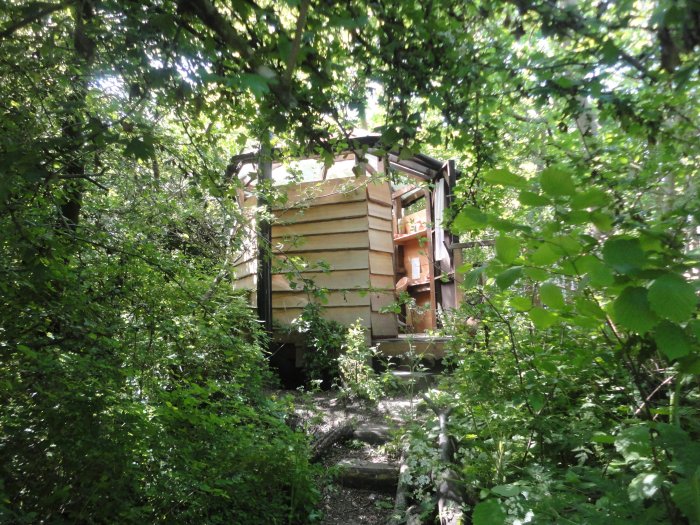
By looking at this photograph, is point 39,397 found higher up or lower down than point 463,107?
lower down

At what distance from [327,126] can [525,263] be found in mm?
1367

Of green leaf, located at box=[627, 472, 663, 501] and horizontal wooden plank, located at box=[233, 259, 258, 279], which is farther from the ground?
horizontal wooden plank, located at box=[233, 259, 258, 279]

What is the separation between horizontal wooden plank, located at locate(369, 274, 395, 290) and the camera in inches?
264

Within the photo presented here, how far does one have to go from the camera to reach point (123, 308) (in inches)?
121

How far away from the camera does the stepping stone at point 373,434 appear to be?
4543 millimetres

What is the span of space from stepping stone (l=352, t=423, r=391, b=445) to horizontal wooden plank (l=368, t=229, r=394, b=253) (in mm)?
2812

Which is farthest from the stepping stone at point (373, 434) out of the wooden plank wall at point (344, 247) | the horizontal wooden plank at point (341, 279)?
the horizontal wooden plank at point (341, 279)

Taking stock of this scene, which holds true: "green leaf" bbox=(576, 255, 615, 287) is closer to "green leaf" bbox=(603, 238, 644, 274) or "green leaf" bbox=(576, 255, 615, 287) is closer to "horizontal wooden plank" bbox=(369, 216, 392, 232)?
"green leaf" bbox=(603, 238, 644, 274)

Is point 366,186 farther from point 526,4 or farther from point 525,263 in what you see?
point 525,263

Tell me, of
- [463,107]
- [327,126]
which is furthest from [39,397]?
[463,107]

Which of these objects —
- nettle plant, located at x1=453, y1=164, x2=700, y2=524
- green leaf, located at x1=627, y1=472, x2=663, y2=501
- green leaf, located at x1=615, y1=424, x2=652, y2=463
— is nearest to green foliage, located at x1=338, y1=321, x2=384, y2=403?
nettle plant, located at x1=453, y1=164, x2=700, y2=524

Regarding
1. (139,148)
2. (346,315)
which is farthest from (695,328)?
(346,315)

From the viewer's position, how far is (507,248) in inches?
50.7

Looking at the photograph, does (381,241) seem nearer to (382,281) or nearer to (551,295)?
(382,281)
